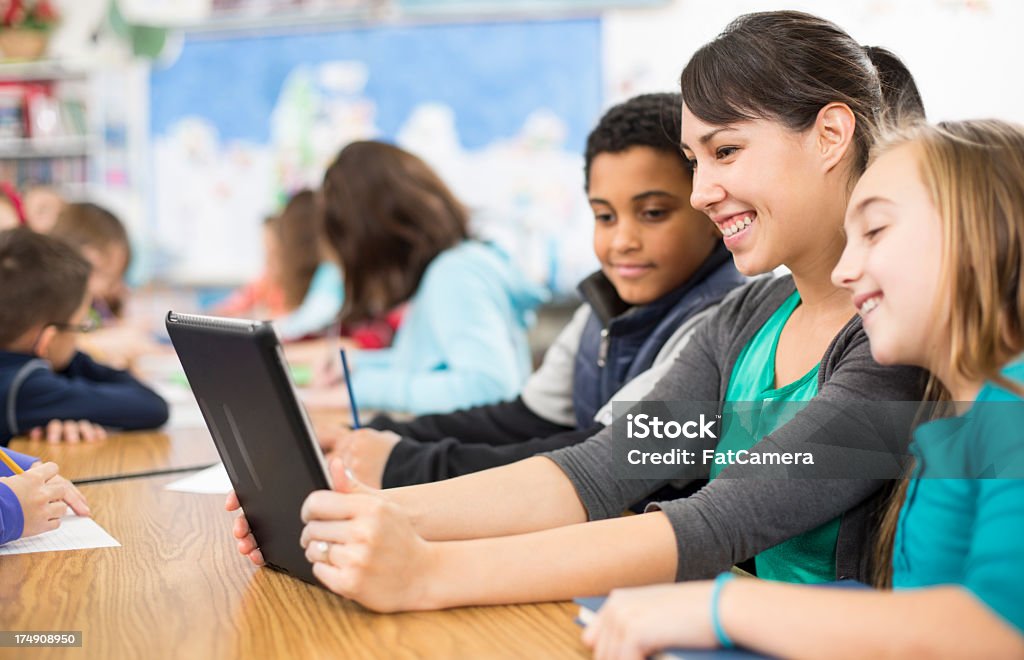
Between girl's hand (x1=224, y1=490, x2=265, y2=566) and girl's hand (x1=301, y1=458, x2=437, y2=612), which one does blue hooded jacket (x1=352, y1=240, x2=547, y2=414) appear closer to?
girl's hand (x1=224, y1=490, x2=265, y2=566)

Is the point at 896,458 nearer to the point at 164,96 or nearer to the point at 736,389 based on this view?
the point at 736,389

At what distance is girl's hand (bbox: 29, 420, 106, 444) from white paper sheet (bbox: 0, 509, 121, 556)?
0.70 m

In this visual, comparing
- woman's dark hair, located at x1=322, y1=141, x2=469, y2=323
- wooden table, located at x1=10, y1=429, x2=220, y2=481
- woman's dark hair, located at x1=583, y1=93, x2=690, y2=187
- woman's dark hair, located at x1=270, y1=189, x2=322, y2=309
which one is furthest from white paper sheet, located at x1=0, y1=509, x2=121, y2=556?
woman's dark hair, located at x1=270, y1=189, x2=322, y2=309

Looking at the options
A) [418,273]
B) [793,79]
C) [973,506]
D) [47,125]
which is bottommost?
[418,273]

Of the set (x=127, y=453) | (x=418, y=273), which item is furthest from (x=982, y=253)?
(x=418, y=273)

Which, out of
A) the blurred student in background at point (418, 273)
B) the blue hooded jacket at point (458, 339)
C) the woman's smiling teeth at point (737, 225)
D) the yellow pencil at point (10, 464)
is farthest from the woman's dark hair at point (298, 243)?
the woman's smiling teeth at point (737, 225)

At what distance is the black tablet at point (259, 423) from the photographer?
84 centimetres

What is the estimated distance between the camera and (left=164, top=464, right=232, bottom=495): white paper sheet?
1461 mm

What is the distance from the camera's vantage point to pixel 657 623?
0.76 metres

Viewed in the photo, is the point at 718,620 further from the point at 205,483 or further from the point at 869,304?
the point at 205,483

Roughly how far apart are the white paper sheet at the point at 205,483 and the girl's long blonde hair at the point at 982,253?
101 cm

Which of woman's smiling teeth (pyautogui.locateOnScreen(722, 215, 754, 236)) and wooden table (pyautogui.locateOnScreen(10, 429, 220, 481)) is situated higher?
woman's smiling teeth (pyautogui.locateOnScreen(722, 215, 754, 236))

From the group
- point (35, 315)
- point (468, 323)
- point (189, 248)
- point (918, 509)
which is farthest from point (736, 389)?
point (189, 248)

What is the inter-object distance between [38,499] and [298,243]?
2709mm
